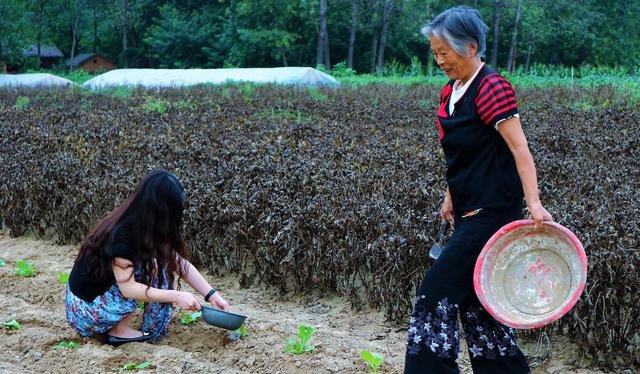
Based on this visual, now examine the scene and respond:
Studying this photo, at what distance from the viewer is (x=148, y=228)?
4.30 metres

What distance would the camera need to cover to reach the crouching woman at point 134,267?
431 cm

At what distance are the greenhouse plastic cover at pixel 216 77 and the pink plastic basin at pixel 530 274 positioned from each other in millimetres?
26461

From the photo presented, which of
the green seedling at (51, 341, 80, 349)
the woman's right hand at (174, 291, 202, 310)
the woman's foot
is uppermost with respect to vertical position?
the woman's right hand at (174, 291, 202, 310)

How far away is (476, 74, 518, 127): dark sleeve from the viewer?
333 cm

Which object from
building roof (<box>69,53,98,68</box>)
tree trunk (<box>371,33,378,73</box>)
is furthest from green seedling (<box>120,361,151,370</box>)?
building roof (<box>69,53,98,68</box>)

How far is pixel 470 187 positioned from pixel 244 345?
1.86 meters

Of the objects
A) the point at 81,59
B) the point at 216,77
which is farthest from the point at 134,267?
the point at 81,59

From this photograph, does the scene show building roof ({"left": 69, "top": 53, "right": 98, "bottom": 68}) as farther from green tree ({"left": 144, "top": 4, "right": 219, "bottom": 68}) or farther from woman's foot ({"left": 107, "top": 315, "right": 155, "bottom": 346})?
woman's foot ({"left": 107, "top": 315, "right": 155, "bottom": 346})

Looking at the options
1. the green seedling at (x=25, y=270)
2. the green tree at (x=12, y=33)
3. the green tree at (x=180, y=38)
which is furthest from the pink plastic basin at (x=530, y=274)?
the green tree at (x=180, y=38)

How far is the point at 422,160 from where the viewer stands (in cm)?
875

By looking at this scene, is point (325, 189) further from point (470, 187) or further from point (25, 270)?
point (470, 187)

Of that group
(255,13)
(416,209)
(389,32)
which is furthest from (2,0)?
(416,209)

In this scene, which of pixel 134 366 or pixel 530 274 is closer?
pixel 530 274

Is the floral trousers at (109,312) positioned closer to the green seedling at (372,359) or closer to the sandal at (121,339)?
the sandal at (121,339)
